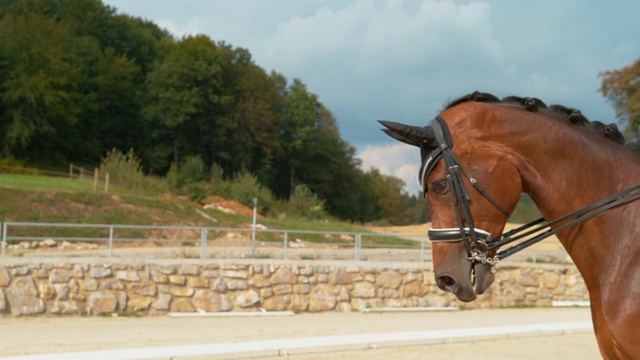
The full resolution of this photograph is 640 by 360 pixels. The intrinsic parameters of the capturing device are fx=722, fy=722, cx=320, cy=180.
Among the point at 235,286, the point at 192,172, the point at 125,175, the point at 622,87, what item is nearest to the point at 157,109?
the point at 192,172

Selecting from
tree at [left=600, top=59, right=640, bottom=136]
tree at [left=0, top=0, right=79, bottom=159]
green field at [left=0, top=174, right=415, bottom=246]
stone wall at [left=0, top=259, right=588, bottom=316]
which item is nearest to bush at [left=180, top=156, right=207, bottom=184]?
tree at [left=0, top=0, right=79, bottom=159]

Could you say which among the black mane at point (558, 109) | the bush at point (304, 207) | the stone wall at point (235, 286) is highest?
the bush at point (304, 207)

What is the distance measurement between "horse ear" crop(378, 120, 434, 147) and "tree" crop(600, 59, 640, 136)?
122 ft

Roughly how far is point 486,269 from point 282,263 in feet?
44.3

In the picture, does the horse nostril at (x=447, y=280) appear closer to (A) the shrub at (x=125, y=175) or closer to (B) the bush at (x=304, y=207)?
(A) the shrub at (x=125, y=175)

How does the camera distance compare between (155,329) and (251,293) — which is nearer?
(155,329)

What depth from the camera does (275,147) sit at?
62.6 meters

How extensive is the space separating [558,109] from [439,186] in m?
0.81

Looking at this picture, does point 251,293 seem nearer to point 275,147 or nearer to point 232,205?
point 232,205

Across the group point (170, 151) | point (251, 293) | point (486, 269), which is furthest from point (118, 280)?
point (170, 151)

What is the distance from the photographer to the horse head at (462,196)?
3297 mm

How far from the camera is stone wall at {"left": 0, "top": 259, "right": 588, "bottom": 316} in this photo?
45.2ft

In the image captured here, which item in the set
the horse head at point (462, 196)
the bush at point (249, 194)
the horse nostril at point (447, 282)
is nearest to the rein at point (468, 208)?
the horse head at point (462, 196)

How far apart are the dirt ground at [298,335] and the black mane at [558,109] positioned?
6379mm
